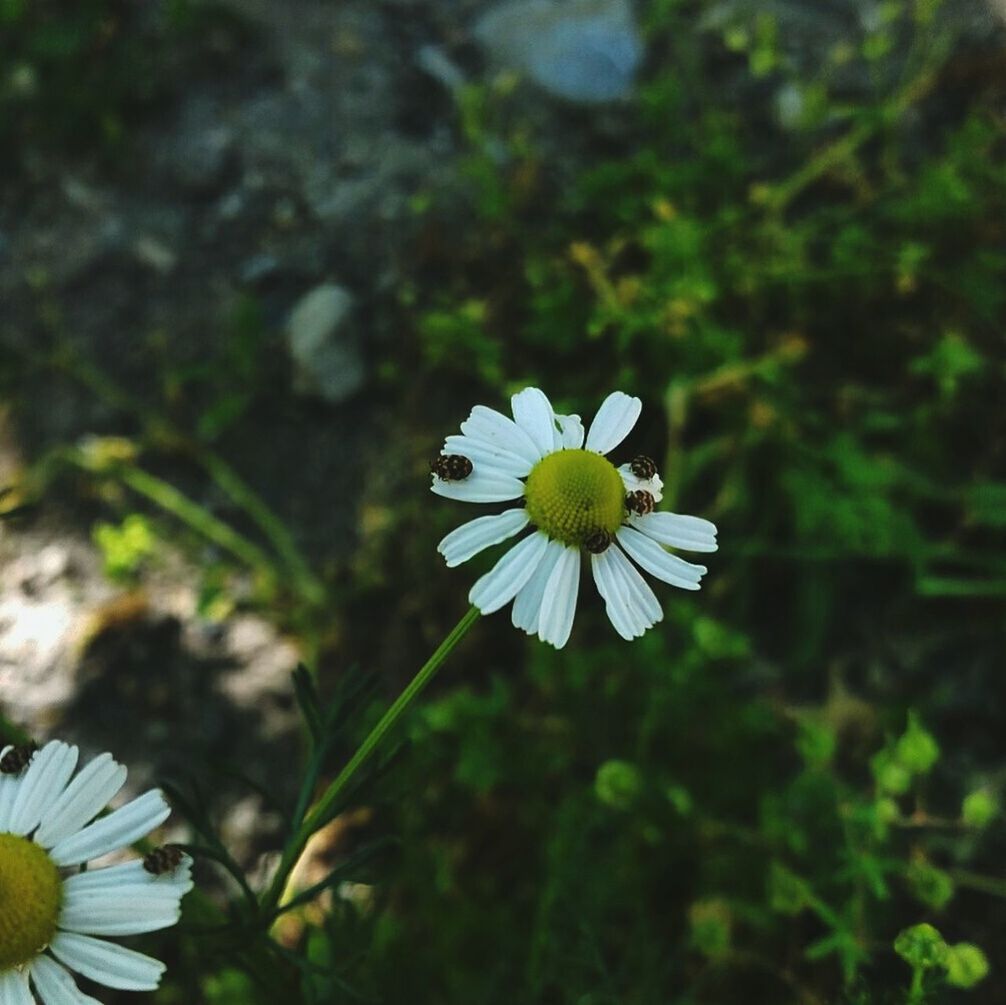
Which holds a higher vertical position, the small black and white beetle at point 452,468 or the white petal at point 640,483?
the small black and white beetle at point 452,468

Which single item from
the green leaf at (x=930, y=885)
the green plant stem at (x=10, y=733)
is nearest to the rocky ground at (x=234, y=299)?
the green plant stem at (x=10, y=733)

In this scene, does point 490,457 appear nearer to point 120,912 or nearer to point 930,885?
point 120,912

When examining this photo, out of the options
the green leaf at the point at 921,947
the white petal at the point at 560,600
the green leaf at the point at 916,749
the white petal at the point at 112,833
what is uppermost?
the white petal at the point at 560,600

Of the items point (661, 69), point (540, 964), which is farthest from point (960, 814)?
point (661, 69)

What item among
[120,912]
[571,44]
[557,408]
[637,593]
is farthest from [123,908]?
[571,44]

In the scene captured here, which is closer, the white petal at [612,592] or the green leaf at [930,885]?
the white petal at [612,592]

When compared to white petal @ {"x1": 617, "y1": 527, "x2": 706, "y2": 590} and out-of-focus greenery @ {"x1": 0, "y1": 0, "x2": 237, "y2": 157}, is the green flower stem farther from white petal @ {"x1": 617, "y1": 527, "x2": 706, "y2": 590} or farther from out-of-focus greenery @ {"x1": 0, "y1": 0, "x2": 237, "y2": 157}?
out-of-focus greenery @ {"x1": 0, "y1": 0, "x2": 237, "y2": 157}

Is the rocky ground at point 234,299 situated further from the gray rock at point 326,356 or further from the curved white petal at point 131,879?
the curved white petal at point 131,879
